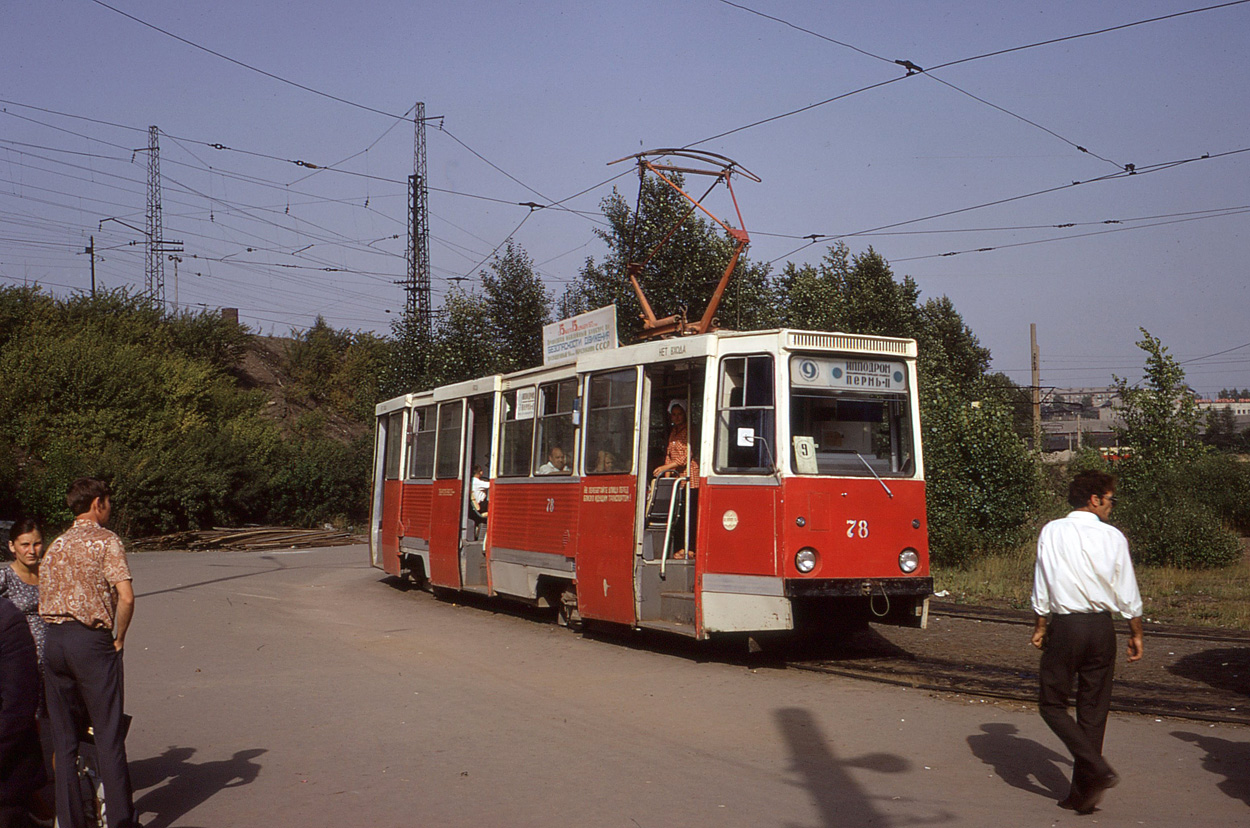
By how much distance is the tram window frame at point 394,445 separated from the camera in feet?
63.1

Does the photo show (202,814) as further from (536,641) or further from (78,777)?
(536,641)

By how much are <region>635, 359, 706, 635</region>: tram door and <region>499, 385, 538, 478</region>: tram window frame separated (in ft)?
9.10

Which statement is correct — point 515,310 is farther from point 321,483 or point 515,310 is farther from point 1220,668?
point 1220,668

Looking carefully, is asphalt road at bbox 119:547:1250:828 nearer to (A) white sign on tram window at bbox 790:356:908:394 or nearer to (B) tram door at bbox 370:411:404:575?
(A) white sign on tram window at bbox 790:356:908:394

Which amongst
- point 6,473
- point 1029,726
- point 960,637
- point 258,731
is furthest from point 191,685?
point 6,473

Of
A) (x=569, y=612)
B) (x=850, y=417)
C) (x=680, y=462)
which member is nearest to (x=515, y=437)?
(x=569, y=612)

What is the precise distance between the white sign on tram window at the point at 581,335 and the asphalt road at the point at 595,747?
420 centimetres

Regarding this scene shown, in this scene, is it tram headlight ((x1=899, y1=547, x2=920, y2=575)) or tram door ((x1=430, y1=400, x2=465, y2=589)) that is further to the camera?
tram door ((x1=430, y1=400, x2=465, y2=589))

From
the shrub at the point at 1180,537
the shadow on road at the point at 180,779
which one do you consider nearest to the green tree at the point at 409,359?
the shrub at the point at 1180,537

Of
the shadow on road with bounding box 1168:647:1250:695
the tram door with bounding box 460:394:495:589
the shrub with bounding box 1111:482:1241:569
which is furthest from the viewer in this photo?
the shrub with bounding box 1111:482:1241:569

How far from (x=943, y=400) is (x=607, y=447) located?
39.2 feet

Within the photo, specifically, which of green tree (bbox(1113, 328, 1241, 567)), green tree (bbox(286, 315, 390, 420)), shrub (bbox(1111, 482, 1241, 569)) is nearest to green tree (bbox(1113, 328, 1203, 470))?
green tree (bbox(1113, 328, 1241, 567))

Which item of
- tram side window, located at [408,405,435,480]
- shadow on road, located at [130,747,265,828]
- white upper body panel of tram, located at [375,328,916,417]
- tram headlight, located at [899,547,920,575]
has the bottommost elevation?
shadow on road, located at [130,747,265,828]

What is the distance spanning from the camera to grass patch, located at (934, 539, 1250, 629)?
567 inches
